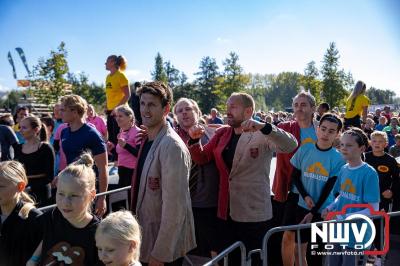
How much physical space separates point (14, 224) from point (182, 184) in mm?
1326

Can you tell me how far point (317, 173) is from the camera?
3676 millimetres

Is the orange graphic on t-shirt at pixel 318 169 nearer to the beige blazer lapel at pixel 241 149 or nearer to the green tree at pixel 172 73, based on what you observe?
the beige blazer lapel at pixel 241 149

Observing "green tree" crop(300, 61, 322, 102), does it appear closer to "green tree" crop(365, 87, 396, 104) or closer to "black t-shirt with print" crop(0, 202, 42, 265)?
"black t-shirt with print" crop(0, 202, 42, 265)

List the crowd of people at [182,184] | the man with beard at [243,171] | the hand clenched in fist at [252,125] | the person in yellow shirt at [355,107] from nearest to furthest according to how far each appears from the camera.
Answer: the crowd of people at [182,184] < the hand clenched in fist at [252,125] < the man with beard at [243,171] < the person in yellow shirt at [355,107]

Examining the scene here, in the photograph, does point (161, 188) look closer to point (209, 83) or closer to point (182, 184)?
point (182, 184)

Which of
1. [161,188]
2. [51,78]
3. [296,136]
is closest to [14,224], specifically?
[161,188]

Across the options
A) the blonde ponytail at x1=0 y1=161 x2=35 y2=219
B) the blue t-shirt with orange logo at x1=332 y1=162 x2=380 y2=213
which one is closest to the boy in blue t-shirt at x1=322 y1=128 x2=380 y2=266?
the blue t-shirt with orange logo at x1=332 y1=162 x2=380 y2=213

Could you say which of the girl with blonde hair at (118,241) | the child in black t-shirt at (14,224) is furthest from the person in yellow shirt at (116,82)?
the girl with blonde hair at (118,241)

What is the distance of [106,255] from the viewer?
6.97 feet

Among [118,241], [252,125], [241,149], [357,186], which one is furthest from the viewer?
[241,149]

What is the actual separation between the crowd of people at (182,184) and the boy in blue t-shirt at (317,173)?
0.01 metres

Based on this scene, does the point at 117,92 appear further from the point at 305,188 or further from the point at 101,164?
the point at 305,188

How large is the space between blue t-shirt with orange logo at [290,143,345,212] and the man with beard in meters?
0.45

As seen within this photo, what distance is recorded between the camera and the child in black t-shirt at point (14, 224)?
103 inches
